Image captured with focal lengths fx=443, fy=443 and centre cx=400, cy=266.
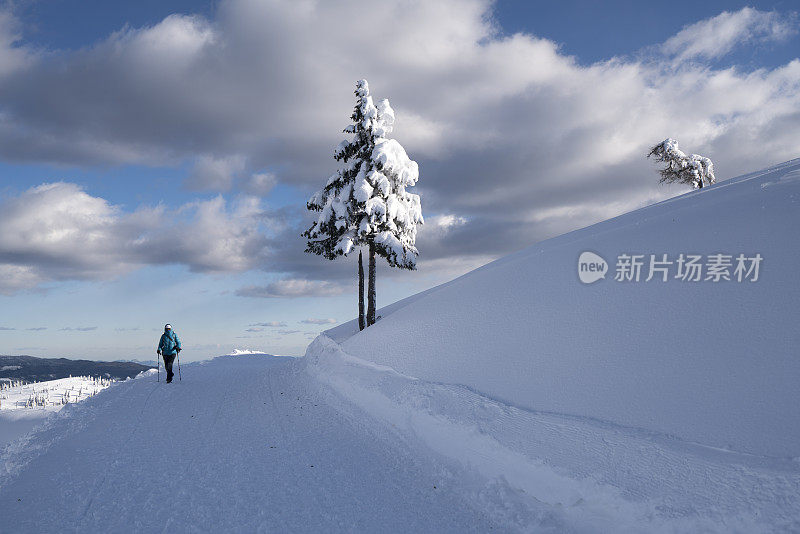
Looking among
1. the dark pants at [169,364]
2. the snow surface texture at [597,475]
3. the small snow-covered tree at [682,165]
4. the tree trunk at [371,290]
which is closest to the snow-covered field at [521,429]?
the snow surface texture at [597,475]

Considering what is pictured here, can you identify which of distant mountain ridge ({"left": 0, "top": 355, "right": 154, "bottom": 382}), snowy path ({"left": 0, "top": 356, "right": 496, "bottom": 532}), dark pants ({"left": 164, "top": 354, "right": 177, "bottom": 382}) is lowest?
distant mountain ridge ({"left": 0, "top": 355, "right": 154, "bottom": 382})

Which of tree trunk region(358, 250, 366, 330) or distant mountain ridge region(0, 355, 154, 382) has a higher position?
tree trunk region(358, 250, 366, 330)

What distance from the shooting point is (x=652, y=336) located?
808 centimetres

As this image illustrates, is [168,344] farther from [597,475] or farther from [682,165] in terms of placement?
[682,165]

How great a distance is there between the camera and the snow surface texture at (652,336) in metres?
6.08

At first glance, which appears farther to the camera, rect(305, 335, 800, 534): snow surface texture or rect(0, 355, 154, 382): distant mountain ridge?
rect(0, 355, 154, 382): distant mountain ridge

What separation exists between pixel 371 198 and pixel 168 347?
33.1 feet

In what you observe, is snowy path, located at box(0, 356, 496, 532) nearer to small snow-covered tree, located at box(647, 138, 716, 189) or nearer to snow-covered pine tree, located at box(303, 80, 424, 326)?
snow-covered pine tree, located at box(303, 80, 424, 326)

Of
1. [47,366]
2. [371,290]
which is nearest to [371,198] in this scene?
[371,290]

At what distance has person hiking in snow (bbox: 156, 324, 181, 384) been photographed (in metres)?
15.5

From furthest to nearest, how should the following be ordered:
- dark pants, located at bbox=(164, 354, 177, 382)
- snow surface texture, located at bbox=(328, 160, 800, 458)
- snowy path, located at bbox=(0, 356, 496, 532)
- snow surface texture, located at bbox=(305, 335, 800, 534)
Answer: dark pants, located at bbox=(164, 354, 177, 382), snow surface texture, located at bbox=(328, 160, 800, 458), snowy path, located at bbox=(0, 356, 496, 532), snow surface texture, located at bbox=(305, 335, 800, 534)

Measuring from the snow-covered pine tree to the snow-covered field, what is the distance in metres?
8.35

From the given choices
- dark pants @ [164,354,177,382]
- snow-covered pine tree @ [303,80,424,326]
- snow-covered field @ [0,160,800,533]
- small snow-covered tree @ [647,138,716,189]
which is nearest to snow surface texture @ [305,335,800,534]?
snow-covered field @ [0,160,800,533]

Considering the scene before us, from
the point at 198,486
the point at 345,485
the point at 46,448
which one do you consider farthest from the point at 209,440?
the point at 345,485
